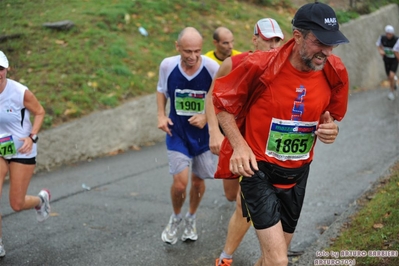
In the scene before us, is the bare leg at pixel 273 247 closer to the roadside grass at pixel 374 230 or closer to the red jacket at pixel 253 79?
the red jacket at pixel 253 79

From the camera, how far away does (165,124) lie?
587 cm

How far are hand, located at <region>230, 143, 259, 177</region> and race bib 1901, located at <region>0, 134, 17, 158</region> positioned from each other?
268 cm

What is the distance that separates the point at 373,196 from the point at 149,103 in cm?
556

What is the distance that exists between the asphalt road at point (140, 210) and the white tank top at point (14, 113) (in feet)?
3.51

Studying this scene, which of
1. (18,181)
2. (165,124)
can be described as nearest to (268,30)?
(165,124)

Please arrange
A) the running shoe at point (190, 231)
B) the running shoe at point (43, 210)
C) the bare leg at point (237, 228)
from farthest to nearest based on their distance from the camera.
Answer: the running shoe at point (43, 210)
the running shoe at point (190, 231)
the bare leg at point (237, 228)

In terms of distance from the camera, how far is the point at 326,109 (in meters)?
4.12

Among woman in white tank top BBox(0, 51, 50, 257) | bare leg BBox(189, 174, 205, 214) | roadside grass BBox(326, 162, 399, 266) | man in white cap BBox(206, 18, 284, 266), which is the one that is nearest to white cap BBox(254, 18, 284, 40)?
man in white cap BBox(206, 18, 284, 266)

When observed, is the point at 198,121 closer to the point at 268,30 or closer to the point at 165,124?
the point at 165,124

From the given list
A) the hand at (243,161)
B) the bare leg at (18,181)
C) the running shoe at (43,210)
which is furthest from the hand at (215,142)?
the running shoe at (43,210)

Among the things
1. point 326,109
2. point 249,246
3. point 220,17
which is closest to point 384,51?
point 220,17

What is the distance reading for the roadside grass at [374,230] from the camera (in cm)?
475

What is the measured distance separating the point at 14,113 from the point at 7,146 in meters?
0.32

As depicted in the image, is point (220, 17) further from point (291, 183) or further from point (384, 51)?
point (291, 183)
